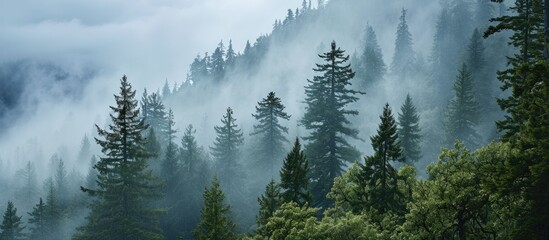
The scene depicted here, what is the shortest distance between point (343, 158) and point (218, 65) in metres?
137

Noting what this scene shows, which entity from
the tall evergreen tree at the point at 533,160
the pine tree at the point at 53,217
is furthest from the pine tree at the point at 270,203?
the pine tree at the point at 53,217

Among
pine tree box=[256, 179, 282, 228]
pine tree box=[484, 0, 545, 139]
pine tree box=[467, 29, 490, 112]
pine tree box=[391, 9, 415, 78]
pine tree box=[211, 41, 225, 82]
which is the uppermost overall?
pine tree box=[211, 41, 225, 82]

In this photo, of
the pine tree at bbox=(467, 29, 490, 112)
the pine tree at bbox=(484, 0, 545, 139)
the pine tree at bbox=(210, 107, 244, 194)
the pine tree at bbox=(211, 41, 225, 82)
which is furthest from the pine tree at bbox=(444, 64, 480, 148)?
the pine tree at bbox=(211, 41, 225, 82)

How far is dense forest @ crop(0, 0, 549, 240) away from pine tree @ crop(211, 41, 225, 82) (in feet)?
4.28

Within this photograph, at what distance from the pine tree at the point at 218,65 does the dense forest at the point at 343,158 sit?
130 centimetres

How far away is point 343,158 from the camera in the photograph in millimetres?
40469

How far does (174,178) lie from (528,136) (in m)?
50.4

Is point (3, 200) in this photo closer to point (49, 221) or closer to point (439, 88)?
point (49, 221)

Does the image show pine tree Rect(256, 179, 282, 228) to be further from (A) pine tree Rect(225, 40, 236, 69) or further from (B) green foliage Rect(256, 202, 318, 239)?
(A) pine tree Rect(225, 40, 236, 69)

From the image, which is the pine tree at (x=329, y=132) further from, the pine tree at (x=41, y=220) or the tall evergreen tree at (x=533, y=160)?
the pine tree at (x=41, y=220)

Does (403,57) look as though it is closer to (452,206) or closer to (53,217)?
(53,217)

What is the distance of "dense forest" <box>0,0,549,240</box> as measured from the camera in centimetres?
1783

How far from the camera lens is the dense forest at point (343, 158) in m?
17.8

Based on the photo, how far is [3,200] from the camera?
115 metres
